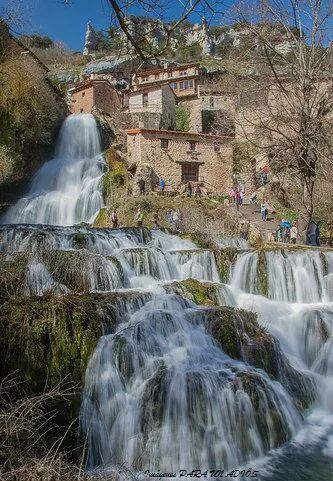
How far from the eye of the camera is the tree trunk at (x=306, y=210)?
13.4 meters

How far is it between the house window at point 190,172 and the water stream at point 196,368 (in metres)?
16.4

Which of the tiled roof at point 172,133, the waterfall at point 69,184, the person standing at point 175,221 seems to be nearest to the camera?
the person standing at point 175,221

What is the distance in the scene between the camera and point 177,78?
41562 millimetres

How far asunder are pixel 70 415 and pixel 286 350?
181 inches

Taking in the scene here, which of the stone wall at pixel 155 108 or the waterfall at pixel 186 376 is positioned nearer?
the waterfall at pixel 186 376

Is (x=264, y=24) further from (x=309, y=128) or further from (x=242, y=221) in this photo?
(x=242, y=221)

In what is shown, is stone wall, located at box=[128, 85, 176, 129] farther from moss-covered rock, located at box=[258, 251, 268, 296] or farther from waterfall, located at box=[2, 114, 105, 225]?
moss-covered rock, located at box=[258, 251, 268, 296]

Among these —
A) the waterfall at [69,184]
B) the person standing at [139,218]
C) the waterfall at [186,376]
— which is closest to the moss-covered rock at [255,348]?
the waterfall at [186,376]

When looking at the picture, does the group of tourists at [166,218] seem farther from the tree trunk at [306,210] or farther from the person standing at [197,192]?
the tree trunk at [306,210]

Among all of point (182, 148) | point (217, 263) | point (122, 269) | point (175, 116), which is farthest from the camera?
point (175, 116)

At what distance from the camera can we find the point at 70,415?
5211 millimetres

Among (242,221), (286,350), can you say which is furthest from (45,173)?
(286,350)

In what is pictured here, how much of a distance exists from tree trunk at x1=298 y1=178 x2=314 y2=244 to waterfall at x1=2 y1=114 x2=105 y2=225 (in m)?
10.1

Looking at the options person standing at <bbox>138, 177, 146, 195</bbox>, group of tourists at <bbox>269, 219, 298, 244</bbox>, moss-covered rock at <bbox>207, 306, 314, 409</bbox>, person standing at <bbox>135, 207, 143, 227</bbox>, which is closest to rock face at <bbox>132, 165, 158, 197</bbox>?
person standing at <bbox>138, 177, 146, 195</bbox>
